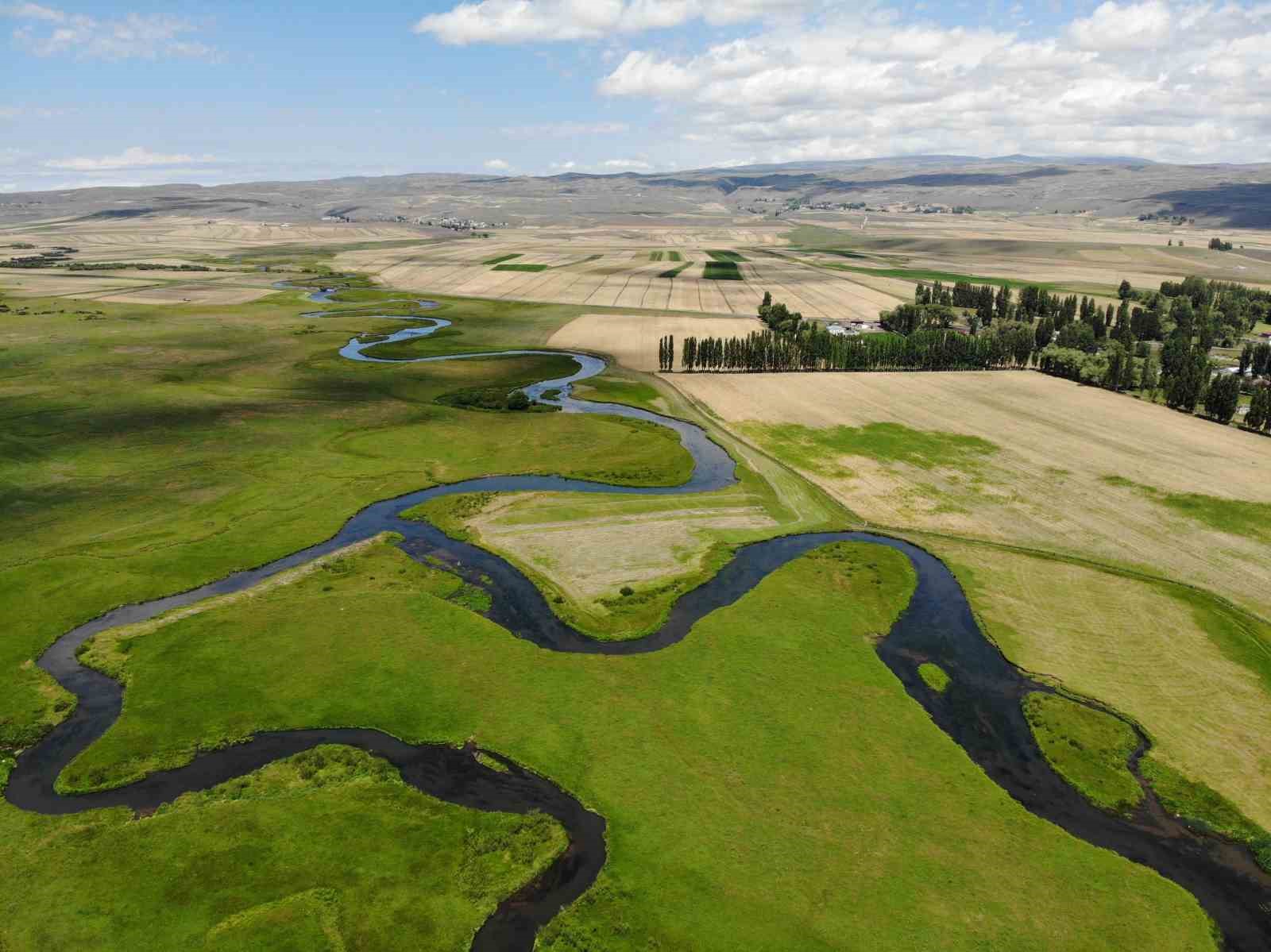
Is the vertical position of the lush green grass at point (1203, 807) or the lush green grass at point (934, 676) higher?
the lush green grass at point (934, 676)

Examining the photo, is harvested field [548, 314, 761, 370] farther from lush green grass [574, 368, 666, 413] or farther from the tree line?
lush green grass [574, 368, 666, 413]

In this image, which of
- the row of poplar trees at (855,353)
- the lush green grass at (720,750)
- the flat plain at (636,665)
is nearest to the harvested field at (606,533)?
the flat plain at (636,665)

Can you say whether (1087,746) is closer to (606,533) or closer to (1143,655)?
(1143,655)

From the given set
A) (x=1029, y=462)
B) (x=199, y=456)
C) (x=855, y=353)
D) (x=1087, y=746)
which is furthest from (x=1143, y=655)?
(x=199, y=456)

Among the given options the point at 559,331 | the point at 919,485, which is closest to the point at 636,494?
the point at 919,485

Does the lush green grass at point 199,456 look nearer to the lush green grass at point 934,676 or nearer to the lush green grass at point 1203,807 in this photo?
the lush green grass at point 934,676

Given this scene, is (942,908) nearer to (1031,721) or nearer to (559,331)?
(1031,721)
